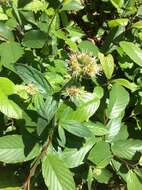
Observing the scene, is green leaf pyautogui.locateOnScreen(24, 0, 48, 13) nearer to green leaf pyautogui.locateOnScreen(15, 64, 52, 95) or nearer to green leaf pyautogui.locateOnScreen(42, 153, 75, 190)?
green leaf pyautogui.locateOnScreen(15, 64, 52, 95)

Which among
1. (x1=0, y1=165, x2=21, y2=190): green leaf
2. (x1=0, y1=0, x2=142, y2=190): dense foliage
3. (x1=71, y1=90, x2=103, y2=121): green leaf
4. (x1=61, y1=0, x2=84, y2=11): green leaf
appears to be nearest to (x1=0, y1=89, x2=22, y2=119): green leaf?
(x1=0, y1=0, x2=142, y2=190): dense foliage

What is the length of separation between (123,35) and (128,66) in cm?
15

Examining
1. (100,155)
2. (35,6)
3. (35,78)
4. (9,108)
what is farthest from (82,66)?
(35,6)

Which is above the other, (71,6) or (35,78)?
(71,6)

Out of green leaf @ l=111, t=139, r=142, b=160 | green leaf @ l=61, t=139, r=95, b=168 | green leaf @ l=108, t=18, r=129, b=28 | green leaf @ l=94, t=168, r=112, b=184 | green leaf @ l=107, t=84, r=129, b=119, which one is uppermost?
green leaf @ l=108, t=18, r=129, b=28

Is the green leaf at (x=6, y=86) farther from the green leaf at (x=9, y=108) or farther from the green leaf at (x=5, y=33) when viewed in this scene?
the green leaf at (x=5, y=33)

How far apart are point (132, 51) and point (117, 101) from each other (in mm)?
253

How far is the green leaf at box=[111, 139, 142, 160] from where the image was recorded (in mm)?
1855

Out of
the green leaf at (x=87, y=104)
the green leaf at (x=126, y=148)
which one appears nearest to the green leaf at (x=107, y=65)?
the green leaf at (x=87, y=104)

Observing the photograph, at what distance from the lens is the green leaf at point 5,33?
186cm

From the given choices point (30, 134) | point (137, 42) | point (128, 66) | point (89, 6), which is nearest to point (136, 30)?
point (137, 42)

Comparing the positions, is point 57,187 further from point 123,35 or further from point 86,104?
point 123,35

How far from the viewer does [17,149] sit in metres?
1.66

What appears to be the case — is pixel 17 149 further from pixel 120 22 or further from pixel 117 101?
pixel 120 22
